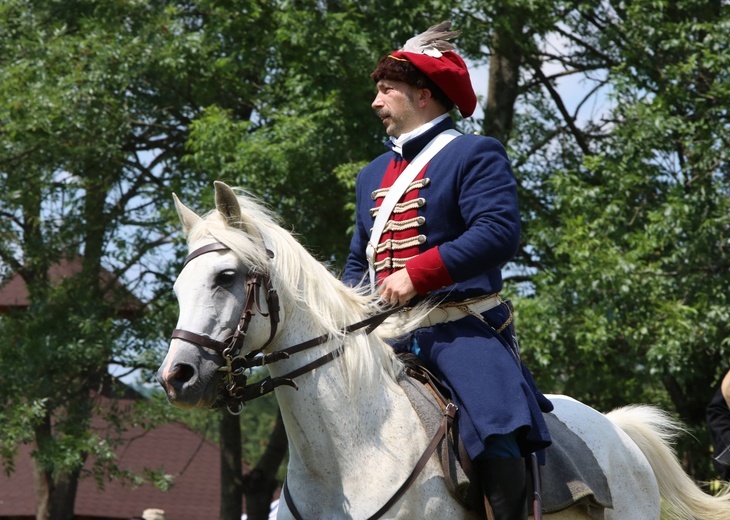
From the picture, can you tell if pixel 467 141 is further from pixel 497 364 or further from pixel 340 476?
pixel 340 476

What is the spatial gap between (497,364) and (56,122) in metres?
12.1

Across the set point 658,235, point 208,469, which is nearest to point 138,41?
point 658,235

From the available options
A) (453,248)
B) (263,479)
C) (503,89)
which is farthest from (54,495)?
(453,248)

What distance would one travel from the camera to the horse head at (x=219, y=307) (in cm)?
412

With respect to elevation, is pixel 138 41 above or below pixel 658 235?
above

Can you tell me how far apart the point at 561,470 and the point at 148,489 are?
2325 centimetres

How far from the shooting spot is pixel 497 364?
186 inches

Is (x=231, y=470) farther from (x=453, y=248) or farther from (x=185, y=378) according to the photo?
(x=185, y=378)

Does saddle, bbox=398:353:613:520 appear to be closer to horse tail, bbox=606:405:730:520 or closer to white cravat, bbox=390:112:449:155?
horse tail, bbox=606:405:730:520

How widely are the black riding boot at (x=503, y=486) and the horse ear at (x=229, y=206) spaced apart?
1434mm

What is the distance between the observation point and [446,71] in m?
5.04

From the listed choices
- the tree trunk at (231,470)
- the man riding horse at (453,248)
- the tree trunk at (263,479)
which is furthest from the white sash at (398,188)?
the tree trunk at (263,479)

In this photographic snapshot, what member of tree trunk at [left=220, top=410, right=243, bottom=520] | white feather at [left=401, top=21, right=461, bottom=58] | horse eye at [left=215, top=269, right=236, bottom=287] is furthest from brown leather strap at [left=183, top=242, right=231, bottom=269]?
tree trunk at [left=220, top=410, right=243, bottom=520]

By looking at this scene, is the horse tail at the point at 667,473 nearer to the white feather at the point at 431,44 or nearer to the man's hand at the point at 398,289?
the man's hand at the point at 398,289
